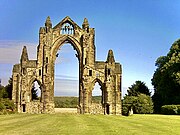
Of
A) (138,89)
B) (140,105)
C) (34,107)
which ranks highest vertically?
(138,89)

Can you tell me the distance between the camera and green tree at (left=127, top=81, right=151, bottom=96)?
5980 centimetres

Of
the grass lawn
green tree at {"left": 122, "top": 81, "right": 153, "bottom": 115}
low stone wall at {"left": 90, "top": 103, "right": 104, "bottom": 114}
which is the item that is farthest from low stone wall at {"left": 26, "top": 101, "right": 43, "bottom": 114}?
the grass lawn

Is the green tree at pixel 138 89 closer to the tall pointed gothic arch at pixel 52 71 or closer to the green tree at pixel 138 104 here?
the green tree at pixel 138 104

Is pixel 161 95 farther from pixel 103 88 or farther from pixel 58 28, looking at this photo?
pixel 58 28

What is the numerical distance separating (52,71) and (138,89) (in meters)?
16.2

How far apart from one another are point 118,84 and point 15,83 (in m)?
17.0

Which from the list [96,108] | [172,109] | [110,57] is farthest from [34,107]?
[172,109]

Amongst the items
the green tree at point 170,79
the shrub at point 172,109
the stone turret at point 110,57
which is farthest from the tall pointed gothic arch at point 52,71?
the shrub at point 172,109

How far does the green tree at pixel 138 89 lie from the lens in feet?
196

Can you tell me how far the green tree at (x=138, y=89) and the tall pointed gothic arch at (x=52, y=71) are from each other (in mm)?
5330

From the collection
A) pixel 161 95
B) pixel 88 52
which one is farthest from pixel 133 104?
pixel 88 52

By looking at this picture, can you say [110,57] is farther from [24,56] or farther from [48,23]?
[24,56]

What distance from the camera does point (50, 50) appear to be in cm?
5659

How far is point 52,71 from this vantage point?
56.7 m
